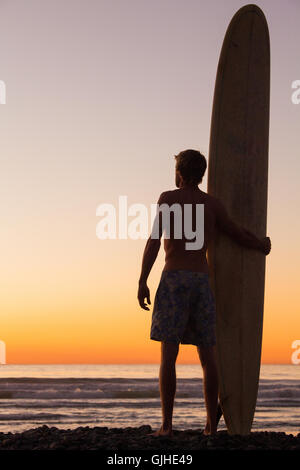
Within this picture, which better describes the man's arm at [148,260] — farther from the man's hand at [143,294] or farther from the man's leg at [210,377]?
the man's leg at [210,377]

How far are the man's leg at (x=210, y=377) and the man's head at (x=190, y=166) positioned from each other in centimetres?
97

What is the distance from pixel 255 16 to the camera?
15.3 ft

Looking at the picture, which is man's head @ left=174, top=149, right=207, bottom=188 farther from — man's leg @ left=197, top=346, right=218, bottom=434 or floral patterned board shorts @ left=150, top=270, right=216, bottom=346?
man's leg @ left=197, top=346, right=218, bottom=434

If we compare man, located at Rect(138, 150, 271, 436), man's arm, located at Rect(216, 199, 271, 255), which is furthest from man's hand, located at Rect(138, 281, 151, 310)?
man's arm, located at Rect(216, 199, 271, 255)

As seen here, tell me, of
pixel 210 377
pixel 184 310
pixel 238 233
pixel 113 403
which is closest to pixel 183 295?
pixel 184 310

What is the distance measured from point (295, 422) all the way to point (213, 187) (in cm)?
806

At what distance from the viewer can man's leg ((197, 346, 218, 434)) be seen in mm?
3650

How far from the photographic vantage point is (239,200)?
435 centimetres

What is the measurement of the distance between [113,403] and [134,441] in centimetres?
1118

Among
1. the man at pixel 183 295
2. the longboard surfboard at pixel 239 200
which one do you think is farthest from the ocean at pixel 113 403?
the man at pixel 183 295

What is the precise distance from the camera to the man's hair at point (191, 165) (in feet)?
12.1

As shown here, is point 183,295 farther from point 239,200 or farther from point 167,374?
point 239,200

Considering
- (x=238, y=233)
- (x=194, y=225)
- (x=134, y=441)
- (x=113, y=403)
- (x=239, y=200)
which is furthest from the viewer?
(x=113, y=403)
